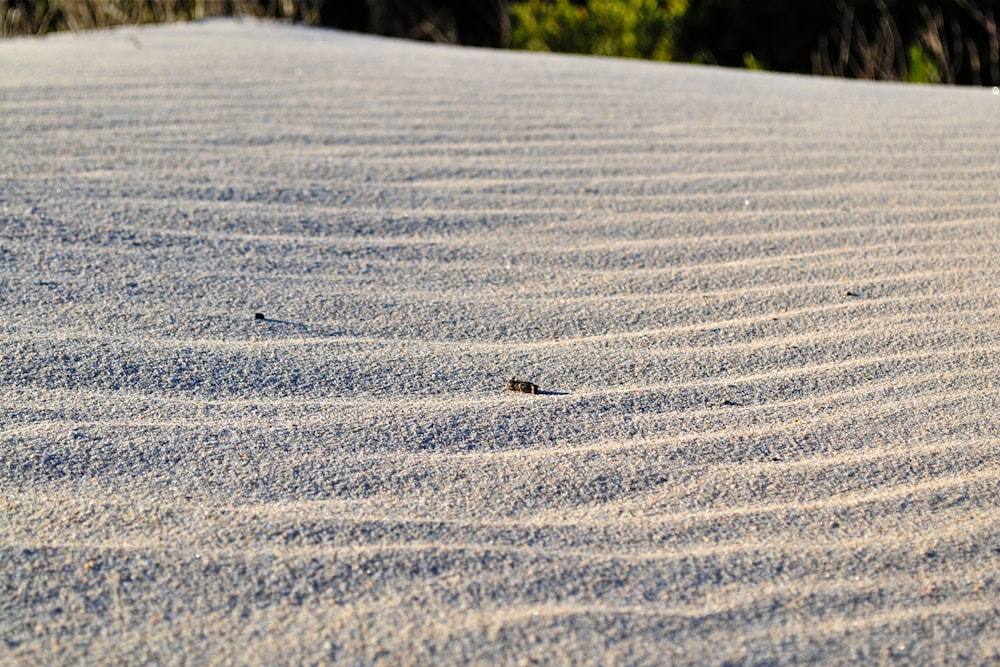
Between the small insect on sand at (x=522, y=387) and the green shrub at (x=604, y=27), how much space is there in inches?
282

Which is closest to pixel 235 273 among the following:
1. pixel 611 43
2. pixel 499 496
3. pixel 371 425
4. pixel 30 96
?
pixel 371 425

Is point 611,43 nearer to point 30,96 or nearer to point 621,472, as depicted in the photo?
point 30,96

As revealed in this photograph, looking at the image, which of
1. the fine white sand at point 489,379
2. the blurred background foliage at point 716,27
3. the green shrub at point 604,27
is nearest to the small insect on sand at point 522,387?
the fine white sand at point 489,379

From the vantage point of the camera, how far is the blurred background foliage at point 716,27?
8953 mm

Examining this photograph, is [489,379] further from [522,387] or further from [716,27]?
[716,27]

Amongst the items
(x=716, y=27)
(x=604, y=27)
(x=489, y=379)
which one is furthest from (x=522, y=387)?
(x=716, y=27)

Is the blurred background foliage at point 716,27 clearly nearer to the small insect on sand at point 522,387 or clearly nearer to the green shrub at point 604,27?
the green shrub at point 604,27

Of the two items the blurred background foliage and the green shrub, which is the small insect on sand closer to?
the blurred background foliage

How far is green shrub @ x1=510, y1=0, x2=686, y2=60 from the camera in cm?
915

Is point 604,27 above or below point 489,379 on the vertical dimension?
above

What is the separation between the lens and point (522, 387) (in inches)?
94.7

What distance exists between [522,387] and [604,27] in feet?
24.7

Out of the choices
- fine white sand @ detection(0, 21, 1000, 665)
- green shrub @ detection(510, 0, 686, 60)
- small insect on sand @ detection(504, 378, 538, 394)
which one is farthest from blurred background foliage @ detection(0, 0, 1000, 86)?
small insect on sand @ detection(504, 378, 538, 394)

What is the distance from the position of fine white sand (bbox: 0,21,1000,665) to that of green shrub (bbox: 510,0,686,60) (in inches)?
190
